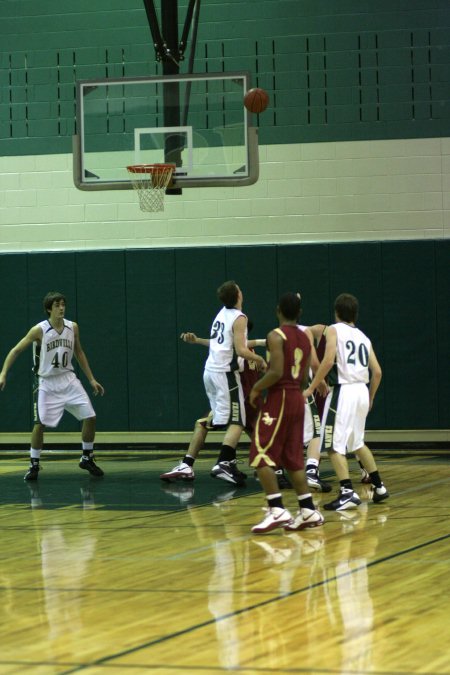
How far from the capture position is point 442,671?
492cm

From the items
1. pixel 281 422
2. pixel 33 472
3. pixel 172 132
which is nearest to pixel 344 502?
pixel 281 422

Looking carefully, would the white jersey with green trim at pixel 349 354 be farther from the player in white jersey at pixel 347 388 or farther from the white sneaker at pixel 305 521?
the white sneaker at pixel 305 521

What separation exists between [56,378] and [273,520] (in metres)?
4.90

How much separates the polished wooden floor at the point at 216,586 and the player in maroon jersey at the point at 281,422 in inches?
9.7

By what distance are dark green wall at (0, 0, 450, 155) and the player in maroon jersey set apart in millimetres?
7624

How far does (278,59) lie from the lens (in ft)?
52.4

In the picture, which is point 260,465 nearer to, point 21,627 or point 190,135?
point 21,627

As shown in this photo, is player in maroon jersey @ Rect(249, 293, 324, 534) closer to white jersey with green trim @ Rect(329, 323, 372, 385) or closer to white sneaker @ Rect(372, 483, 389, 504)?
white jersey with green trim @ Rect(329, 323, 372, 385)

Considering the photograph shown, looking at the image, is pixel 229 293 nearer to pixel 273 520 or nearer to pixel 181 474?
pixel 181 474

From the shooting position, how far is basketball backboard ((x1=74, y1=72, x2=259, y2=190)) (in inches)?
528

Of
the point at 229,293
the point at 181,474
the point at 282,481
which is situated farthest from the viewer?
the point at 181,474

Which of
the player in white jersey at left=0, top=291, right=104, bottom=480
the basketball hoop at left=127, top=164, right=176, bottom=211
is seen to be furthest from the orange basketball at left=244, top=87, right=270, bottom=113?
the player in white jersey at left=0, top=291, right=104, bottom=480

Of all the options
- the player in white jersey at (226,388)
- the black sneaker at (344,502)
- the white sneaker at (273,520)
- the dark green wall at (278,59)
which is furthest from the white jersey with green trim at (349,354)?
the dark green wall at (278,59)

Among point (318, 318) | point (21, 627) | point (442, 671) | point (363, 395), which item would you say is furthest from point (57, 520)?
point (318, 318)
